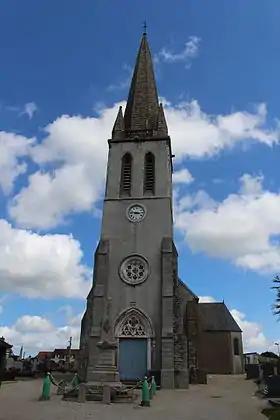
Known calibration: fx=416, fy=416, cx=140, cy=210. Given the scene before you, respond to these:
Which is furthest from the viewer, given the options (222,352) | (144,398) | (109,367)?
(222,352)

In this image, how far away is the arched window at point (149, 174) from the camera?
3250 centimetres

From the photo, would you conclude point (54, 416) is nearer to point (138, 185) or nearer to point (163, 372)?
point (163, 372)

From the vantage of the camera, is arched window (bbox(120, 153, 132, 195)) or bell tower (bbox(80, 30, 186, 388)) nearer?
bell tower (bbox(80, 30, 186, 388))

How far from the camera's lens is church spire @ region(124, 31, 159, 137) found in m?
35.9

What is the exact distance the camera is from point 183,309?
32906mm

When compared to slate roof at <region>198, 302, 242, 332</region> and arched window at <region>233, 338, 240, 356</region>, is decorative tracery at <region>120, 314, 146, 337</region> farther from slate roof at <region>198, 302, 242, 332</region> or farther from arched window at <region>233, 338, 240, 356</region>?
arched window at <region>233, 338, 240, 356</region>

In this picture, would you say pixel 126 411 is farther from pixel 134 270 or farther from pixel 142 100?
pixel 142 100

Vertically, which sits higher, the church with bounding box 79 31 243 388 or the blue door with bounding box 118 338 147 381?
the church with bounding box 79 31 243 388

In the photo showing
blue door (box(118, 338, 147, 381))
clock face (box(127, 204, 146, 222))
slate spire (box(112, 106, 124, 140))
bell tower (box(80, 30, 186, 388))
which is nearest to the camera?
blue door (box(118, 338, 147, 381))

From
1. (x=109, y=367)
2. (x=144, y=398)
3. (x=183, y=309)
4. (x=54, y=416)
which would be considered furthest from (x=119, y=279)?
(x=54, y=416)

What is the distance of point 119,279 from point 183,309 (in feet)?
22.6

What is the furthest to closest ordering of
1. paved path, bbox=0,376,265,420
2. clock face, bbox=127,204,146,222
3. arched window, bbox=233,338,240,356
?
arched window, bbox=233,338,240,356, clock face, bbox=127,204,146,222, paved path, bbox=0,376,265,420

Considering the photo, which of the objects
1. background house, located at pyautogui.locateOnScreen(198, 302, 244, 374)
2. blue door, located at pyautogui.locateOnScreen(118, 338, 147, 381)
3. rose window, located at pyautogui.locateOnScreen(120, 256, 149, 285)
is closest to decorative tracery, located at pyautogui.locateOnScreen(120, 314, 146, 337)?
blue door, located at pyautogui.locateOnScreen(118, 338, 147, 381)

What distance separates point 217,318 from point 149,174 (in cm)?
2708
